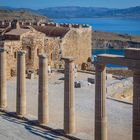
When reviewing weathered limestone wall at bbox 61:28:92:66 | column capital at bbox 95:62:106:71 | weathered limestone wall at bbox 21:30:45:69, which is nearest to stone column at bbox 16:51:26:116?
column capital at bbox 95:62:106:71

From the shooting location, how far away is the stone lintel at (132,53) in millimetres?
15397

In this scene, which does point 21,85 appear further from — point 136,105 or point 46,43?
point 46,43

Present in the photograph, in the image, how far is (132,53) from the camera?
15.6 m

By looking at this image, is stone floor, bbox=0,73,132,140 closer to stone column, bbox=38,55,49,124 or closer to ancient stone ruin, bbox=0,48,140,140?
stone column, bbox=38,55,49,124

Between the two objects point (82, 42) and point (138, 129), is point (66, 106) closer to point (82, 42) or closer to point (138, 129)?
point (138, 129)

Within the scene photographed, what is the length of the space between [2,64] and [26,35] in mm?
15754

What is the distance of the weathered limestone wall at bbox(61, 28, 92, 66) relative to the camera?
45.7 m

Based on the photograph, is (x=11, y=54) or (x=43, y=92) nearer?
(x=43, y=92)

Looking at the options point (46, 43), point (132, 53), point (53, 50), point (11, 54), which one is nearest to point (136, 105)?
point (132, 53)

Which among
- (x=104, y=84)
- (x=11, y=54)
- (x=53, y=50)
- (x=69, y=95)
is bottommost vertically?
(x=69, y=95)

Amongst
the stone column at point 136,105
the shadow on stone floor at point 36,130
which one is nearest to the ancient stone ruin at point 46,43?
the shadow on stone floor at point 36,130

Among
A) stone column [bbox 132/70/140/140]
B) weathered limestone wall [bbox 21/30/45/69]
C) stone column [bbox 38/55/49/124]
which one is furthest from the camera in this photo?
weathered limestone wall [bbox 21/30/45/69]

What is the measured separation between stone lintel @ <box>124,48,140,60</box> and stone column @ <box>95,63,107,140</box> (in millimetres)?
1392

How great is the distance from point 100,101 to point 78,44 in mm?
32115
